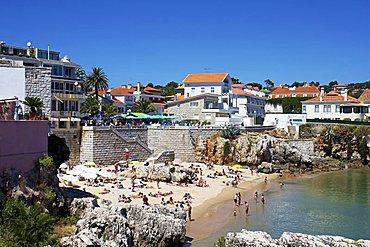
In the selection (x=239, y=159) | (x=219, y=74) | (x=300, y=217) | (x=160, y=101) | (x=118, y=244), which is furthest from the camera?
(x=160, y=101)

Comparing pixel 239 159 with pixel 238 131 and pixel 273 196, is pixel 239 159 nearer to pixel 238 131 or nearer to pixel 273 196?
pixel 238 131

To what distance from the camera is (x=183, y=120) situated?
66438 millimetres

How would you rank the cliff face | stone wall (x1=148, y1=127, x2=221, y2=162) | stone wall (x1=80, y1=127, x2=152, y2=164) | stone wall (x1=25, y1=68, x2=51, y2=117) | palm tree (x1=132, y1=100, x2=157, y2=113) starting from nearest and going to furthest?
stone wall (x1=25, y1=68, x2=51, y2=117)
stone wall (x1=80, y1=127, x2=152, y2=164)
stone wall (x1=148, y1=127, x2=221, y2=162)
the cliff face
palm tree (x1=132, y1=100, x2=157, y2=113)

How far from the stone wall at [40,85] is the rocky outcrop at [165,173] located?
10.7 meters

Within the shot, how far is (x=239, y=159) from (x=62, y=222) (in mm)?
33589

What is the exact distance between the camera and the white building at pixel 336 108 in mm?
73500

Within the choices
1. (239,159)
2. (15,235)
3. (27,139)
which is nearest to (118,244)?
(15,235)

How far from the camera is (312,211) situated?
3309 cm

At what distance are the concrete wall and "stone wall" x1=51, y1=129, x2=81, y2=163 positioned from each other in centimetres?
569

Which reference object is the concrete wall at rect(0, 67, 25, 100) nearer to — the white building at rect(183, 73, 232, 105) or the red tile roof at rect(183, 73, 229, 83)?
the white building at rect(183, 73, 232, 105)

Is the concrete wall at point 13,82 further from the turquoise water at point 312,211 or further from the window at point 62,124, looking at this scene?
the turquoise water at point 312,211

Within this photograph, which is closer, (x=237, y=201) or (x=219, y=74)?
(x=237, y=201)

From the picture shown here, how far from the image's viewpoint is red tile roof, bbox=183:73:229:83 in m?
75.9

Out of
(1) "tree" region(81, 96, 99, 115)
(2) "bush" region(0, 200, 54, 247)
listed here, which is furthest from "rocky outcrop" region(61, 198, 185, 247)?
(1) "tree" region(81, 96, 99, 115)
